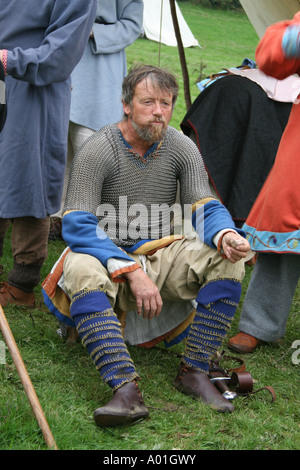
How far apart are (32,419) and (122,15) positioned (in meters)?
2.91

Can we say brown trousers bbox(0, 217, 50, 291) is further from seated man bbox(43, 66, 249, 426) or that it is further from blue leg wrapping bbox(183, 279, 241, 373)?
blue leg wrapping bbox(183, 279, 241, 373)

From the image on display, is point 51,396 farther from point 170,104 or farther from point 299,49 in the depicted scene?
point 299,49

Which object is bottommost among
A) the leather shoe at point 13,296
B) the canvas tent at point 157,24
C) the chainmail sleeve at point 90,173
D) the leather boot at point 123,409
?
the canvas tent at point 157,24

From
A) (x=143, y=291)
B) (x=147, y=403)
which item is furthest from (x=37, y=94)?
(x=147, y=403)

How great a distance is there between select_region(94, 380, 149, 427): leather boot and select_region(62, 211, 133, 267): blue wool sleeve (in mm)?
539

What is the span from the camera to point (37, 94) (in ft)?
11.3

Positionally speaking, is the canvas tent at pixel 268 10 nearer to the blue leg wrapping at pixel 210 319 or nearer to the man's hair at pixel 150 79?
the man's hair at pixel 150 79

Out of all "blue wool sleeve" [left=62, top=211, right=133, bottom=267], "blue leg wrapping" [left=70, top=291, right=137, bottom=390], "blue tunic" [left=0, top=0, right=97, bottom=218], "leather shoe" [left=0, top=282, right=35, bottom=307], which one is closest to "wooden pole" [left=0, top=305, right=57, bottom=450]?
"blue leg wrapping" [left=70, top=291, right=137, bottom=390]

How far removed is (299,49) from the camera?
106 inches

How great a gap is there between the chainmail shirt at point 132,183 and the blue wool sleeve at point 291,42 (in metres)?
0.80

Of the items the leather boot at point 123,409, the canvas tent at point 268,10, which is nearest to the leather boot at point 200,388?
the leather boot at point 123,409

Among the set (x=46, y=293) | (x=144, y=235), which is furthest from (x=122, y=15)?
(x=46, y=293)

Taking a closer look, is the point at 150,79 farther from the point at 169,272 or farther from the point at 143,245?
the point at 169,272

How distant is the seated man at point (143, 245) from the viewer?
2801mm
